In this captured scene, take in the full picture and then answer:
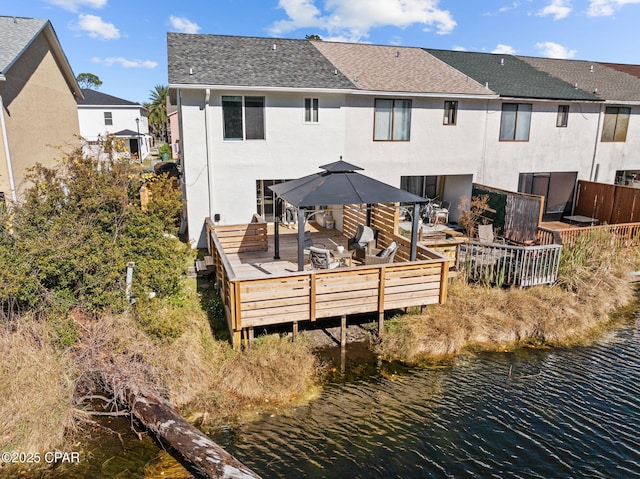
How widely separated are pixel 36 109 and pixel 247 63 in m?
8.34

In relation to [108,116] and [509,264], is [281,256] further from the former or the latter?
[108,116]

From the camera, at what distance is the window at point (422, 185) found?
2108 centimetres

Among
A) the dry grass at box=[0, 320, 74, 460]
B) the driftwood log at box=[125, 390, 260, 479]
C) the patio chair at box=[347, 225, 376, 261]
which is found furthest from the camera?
the patio chair at box=[347, 225, 376, 261]

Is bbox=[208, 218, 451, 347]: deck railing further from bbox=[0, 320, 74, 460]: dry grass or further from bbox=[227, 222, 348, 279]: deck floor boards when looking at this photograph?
bbox=[0, 320, 74, 460]: dry grass

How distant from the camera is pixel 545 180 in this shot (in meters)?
21.8

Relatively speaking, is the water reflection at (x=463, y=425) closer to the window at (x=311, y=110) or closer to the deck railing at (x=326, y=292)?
the deck railing at (x=326, y=292)

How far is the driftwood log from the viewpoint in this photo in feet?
20.6

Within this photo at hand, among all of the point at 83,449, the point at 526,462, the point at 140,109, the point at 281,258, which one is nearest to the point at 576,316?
the point at 526,462

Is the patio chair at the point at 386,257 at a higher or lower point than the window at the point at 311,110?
lower

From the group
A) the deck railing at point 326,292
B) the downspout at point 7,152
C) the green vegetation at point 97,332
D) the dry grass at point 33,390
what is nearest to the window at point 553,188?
the deck railing at point 326,292

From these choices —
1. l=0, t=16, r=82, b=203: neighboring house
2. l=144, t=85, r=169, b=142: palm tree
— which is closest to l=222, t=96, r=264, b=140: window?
l=0, t=16, r=82, b=203: neighboring house

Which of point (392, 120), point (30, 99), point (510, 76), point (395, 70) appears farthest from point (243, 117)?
point (510, 76)

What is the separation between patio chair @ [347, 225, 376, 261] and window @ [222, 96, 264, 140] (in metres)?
5.55

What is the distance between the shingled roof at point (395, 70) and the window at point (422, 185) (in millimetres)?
4731
